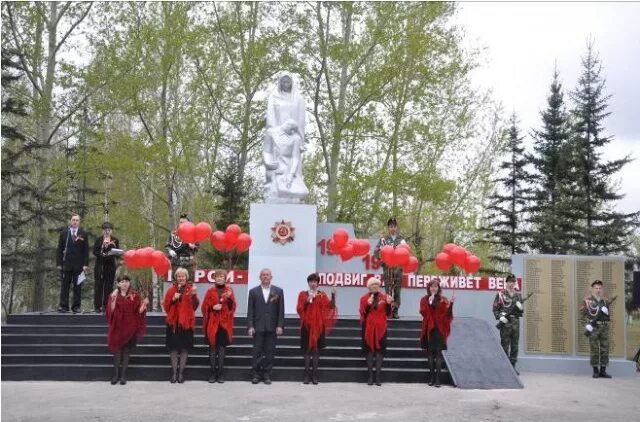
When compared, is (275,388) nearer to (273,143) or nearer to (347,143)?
(273,143)

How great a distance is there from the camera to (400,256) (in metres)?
9.67

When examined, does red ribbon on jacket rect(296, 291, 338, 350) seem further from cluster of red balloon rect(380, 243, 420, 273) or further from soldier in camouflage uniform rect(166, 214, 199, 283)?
soldier in camouflage uniform rect(166, 214, 199, 283)

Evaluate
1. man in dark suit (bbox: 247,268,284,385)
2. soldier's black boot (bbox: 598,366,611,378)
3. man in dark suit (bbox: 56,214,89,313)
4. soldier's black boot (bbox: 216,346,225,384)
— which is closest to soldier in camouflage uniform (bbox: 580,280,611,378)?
soldier's black boot (bbox: 598,366,611,378)

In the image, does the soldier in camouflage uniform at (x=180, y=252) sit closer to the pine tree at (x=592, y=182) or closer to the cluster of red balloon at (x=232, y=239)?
the cluster of red balloon at (x=232, y=239)

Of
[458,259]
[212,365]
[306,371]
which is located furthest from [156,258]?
[458,259]

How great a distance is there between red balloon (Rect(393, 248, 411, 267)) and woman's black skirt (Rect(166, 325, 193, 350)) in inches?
121

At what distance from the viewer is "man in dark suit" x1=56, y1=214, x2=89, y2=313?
10766 millimetres

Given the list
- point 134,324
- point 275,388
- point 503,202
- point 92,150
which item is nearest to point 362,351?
point 275,388

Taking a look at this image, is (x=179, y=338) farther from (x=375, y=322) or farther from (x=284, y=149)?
(x=284, y=149)

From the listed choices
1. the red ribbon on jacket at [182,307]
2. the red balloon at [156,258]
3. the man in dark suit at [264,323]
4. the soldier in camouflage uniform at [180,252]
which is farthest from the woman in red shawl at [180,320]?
the soldier in camouflage uniform at [180,252]

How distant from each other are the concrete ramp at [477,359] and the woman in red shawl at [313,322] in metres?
1.86

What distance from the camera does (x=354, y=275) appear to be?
524 inches

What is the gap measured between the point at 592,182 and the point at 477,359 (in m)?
13.4

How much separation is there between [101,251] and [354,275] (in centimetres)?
496
